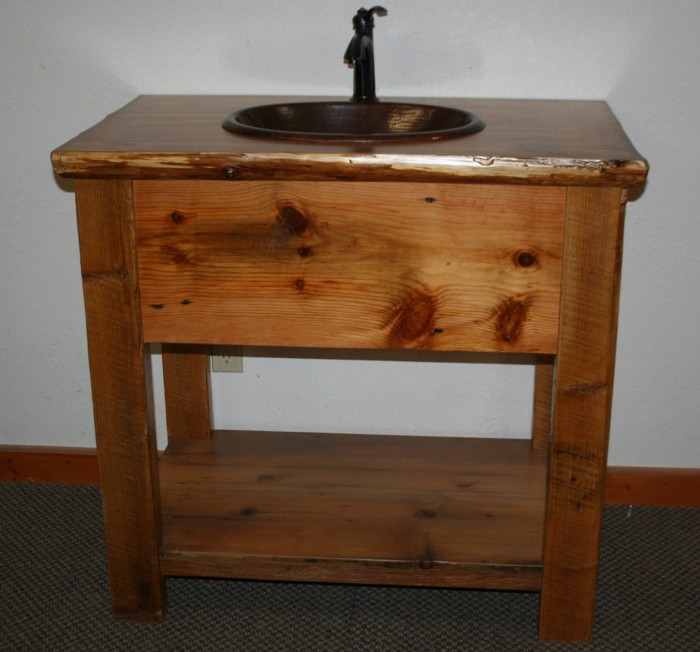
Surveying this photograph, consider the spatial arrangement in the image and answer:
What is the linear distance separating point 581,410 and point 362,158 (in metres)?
0.48

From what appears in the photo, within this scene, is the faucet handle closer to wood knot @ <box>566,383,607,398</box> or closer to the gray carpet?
wood knot @ <box>566,383,607,398</box>

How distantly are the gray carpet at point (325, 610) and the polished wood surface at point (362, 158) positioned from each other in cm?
75

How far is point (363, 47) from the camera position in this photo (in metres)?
1.55

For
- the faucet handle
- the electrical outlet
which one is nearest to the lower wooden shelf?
the electrical outlet

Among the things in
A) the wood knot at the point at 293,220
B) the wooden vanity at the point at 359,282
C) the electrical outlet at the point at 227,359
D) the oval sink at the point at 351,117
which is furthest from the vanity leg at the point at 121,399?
the electrical outlet at the point at 227,359

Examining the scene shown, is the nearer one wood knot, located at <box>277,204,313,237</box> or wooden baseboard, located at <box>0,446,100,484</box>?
wood knot, located at <box>277,204,313,237</box>

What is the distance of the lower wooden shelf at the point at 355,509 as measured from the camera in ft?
4.98

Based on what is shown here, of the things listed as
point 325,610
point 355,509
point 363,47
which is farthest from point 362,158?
point 325,610

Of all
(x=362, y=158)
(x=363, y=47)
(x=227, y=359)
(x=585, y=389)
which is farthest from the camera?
(x=227, y=359)

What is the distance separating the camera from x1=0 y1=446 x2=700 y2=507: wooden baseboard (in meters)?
1.91

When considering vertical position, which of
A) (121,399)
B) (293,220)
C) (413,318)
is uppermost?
(293,220)

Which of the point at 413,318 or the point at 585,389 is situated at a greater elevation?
the point at 413,318

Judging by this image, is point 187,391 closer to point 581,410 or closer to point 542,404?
point 542,404

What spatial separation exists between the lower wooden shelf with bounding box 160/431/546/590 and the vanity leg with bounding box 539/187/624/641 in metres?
0.07
